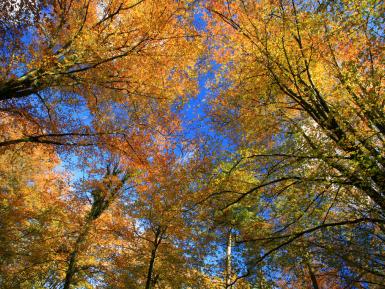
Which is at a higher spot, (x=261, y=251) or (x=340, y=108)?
(x=340, y=108)

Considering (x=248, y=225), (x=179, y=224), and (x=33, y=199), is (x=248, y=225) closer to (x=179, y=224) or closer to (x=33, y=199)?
(x=179, y=224)

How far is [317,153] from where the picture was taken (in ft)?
15.7

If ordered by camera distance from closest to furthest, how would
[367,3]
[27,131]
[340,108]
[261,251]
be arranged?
[367,3] < [340,108] < [261,251] < [27,131]

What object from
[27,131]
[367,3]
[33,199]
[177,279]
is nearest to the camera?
[367,3]

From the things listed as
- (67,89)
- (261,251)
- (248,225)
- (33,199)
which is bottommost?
(261,251)

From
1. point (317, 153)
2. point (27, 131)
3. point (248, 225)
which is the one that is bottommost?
point (317, 153)

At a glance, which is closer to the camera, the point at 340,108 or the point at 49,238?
the point at 340,108

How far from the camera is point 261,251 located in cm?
692

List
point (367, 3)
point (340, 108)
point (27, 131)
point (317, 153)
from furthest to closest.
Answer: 1. point (27, 131)
2. point (340, 108)
3. point (317, 153)
4. point (367, 3)

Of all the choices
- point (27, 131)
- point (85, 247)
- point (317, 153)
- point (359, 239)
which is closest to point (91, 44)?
point (27, 131)

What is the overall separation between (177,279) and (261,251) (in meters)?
3.91

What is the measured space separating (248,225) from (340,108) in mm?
4320

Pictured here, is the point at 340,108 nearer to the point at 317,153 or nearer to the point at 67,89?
the point at 317,153

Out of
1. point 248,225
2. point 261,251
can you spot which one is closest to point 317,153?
point 261,251
